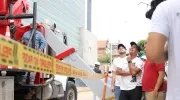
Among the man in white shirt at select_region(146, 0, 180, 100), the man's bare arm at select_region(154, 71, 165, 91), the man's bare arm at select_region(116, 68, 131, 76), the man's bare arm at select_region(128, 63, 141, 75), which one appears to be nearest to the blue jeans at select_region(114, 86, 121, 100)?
the man's bare arm at select_region(116, 68, 131, 76)

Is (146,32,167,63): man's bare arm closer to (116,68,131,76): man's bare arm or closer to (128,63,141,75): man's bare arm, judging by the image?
(128,63,141,75): man's bare arm

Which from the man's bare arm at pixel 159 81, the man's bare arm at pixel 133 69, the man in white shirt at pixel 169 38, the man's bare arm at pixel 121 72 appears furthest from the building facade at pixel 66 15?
the man in white shirt at pixel 169 38

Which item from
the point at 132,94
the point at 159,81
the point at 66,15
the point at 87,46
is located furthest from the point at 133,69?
the point at 87,46

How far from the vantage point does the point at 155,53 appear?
80.6 inches

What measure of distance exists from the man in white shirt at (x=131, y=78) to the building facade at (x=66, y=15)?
1331cm

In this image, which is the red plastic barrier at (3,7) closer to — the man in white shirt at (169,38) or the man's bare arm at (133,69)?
the man's bare arm at (133,69)

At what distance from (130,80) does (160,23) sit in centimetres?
442

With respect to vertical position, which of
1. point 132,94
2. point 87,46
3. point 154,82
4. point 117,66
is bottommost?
point 132,94

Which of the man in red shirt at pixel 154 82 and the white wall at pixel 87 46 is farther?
the white wall at pixel 87 46

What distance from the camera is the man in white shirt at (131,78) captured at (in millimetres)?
6266

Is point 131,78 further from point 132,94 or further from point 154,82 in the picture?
point 154,82

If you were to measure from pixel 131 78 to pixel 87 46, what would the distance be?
26.9 meters

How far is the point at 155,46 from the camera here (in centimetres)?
204

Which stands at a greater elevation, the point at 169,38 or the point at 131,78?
the point at 169,38
